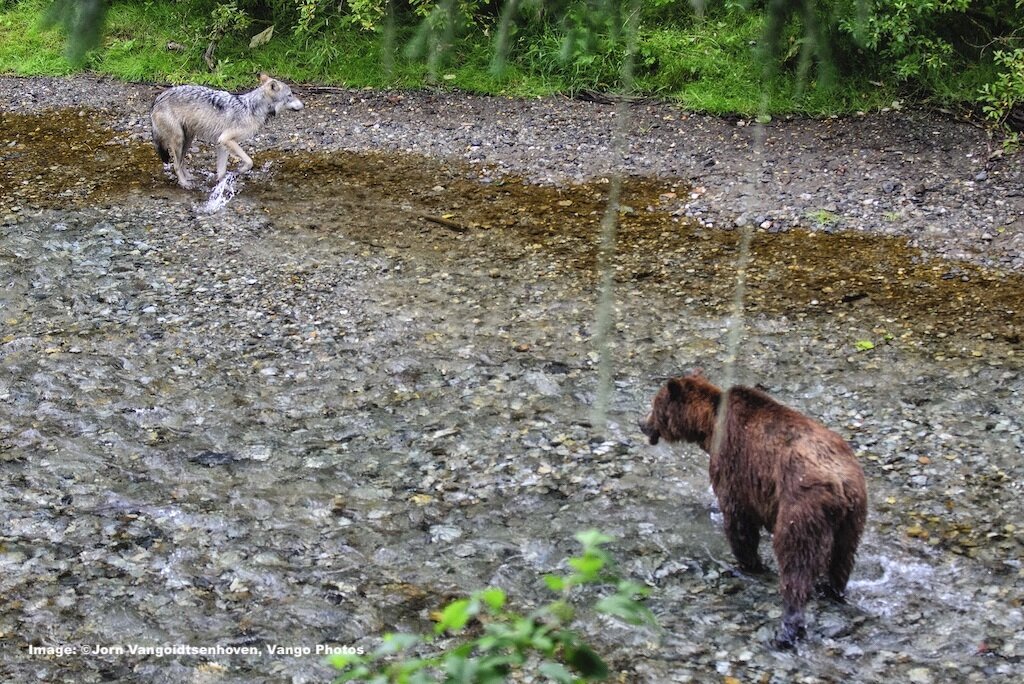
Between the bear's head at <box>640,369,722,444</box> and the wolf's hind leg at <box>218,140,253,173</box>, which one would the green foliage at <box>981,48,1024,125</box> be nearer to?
the bear's head at <box>640,369,722,444</box>

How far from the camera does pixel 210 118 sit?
1145cm

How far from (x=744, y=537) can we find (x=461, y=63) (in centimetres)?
1087

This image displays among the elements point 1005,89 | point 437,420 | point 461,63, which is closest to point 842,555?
point 437,420

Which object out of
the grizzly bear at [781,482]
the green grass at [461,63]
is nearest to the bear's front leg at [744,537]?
the grizzly bear at [781,482]

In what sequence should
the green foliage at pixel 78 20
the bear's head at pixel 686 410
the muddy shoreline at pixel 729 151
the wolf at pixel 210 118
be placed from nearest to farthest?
the green foliage at pixel 78 20 < the bear's head at pixel 686 410 < the muddy shoreline at pixel 729 151 < the wolf at pixel 210 118

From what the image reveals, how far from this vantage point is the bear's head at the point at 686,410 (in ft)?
17.9

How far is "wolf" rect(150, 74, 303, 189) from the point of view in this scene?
11.4m

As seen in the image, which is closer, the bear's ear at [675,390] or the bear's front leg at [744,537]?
the bear's front leg at [744,537]

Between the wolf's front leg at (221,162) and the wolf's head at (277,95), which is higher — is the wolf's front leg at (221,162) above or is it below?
below

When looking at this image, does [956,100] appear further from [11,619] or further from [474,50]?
[11,619]

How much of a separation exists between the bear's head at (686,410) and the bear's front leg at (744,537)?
0.47 m

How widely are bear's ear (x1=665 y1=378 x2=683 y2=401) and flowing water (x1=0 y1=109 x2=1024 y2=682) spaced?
2.80 feet

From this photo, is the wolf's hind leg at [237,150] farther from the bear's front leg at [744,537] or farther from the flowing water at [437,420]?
the bear's front leg at [744,537]

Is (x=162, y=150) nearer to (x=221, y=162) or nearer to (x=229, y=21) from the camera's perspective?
(x=221, y=162)
